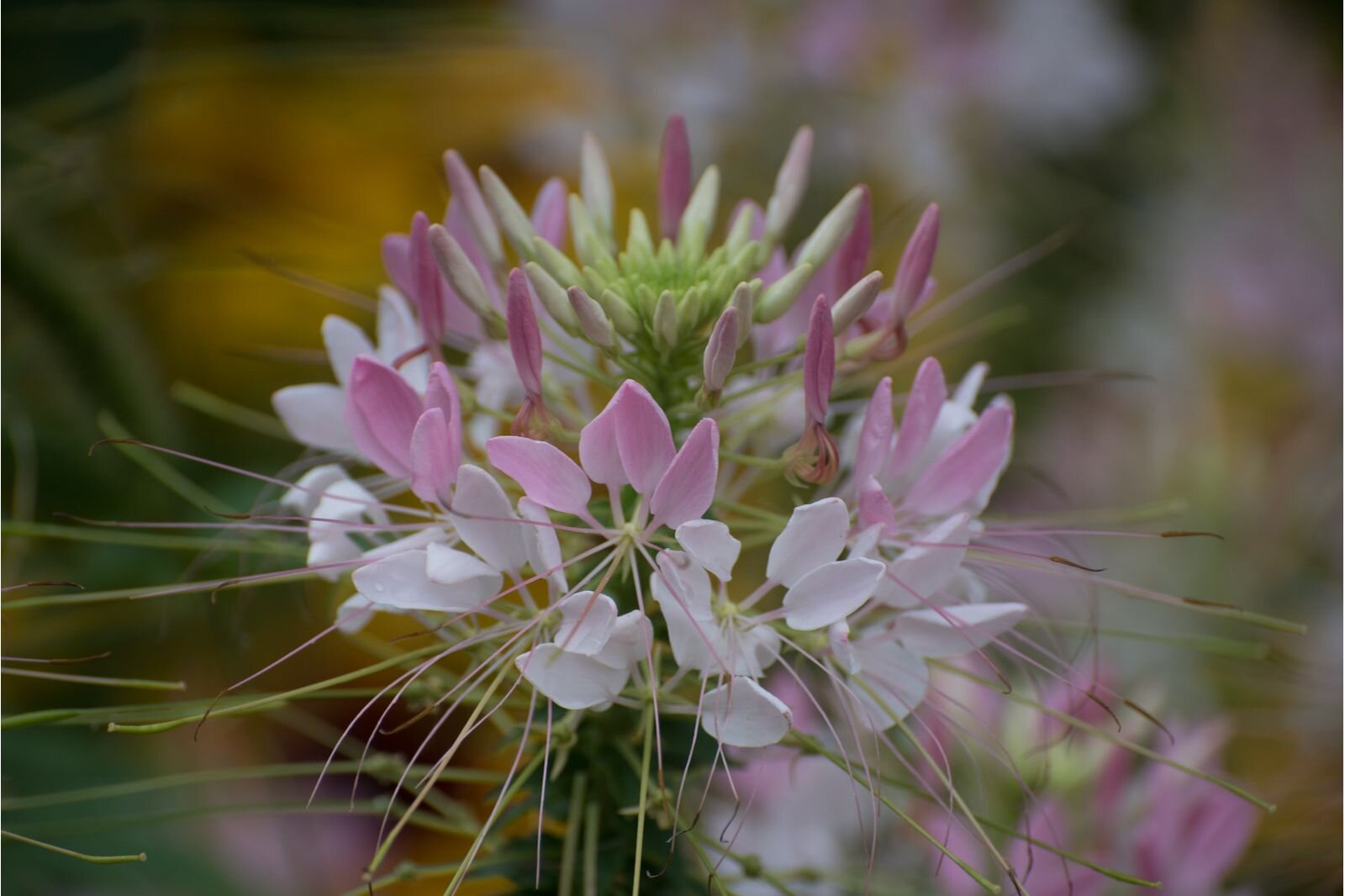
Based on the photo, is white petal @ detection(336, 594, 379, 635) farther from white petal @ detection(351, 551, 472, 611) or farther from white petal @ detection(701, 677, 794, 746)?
white petal @ detection(701, 677, 794, 746)

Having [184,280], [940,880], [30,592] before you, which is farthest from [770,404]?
[184,280]

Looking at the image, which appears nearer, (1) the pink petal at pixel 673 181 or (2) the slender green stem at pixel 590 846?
(2) the slender green stem at pixel 590 846

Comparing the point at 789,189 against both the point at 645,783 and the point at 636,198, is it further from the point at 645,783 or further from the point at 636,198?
the point at 636,198

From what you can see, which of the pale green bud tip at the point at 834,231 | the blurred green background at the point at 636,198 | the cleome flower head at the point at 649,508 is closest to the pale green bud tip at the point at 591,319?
the cleome flower head at the point at 649,508

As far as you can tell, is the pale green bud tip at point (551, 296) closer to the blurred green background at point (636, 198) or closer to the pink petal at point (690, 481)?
the pink petal at point (690, 481)

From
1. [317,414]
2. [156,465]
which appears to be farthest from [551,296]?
[156,465]

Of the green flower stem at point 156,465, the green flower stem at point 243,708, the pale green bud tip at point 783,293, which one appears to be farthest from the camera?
the green flower stem at point 156,465
